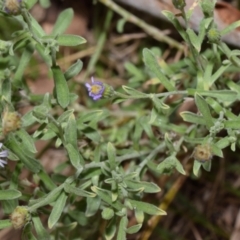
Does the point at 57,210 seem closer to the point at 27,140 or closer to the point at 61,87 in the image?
the point at 27,140

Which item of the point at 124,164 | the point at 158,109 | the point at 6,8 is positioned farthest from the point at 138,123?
the point at 6,8

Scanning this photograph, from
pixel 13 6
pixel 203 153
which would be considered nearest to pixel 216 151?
pixel 203 153

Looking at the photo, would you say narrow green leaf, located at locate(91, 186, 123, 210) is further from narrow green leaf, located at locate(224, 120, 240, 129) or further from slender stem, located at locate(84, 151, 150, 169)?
narrow green leaf, located at locate(224, 120, 240, 129)

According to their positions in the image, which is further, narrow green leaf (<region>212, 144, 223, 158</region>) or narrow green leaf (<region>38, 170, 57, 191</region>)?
narrow green leaf (<region>38, 170, 57, 191</region>)

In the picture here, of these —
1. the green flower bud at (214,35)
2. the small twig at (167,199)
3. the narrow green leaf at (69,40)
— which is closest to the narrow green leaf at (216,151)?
the green flower bud at (214,35)

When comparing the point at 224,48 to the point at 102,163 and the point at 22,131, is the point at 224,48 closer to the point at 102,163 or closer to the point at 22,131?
the point at 102,163

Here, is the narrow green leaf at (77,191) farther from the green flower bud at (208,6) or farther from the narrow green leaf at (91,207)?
the green flower bud at (208,6)

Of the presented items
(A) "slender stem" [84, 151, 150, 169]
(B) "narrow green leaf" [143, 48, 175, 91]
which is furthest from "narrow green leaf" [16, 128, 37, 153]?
(B) "narrow green leaf" [143, 48, 175, 91]

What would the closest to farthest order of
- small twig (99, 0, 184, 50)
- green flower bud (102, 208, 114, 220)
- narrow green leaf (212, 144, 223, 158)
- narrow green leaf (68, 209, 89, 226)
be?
narrow green leaf (212, 144, 223, 158), green flower bud (102, 208, 114, 220), narrow green leaf (68, 209, 89, 226), small twig (99, 0, 184, 50)
